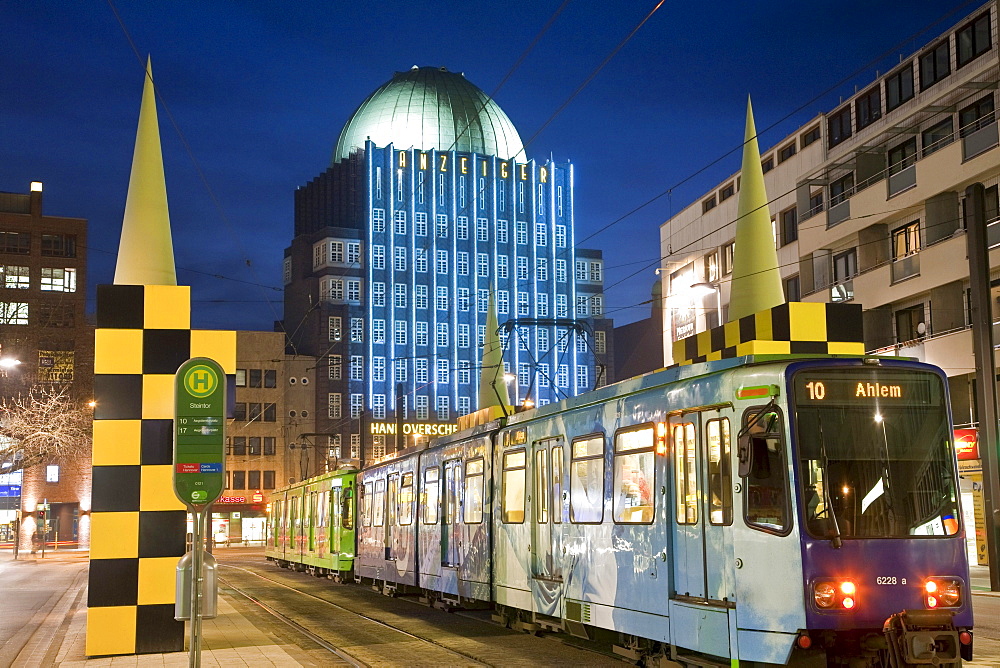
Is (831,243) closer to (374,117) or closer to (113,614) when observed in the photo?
(113,614)

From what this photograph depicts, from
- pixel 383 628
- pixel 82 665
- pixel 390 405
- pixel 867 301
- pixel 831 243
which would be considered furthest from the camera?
pixel 390 405

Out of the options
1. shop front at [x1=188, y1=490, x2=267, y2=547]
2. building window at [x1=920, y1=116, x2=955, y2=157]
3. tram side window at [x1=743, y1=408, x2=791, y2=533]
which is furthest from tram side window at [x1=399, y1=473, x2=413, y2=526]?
shop front at [x1=188, y1=490, x2=267, y2=547]

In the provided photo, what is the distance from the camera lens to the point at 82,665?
13.9 m

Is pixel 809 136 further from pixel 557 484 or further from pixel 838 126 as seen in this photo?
pixel 557 484

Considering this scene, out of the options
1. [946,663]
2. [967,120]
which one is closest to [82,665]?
[946,663]

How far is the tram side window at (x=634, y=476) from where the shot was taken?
42.3 ft

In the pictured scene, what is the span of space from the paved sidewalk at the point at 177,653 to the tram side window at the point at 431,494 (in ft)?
13.2

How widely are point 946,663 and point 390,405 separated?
279ft

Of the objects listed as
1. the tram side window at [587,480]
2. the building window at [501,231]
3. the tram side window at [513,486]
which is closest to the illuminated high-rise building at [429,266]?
the building window at [501,231]

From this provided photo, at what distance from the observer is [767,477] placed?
427 inches

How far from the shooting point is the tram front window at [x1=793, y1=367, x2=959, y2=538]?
10695 mm

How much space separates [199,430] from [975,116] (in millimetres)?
32139

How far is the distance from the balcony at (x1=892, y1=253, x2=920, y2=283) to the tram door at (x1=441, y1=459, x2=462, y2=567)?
22.8 meters

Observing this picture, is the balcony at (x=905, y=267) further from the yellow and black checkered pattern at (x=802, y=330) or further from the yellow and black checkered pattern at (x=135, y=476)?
the yellow and black checkered pattern at (x=135, y=476)
